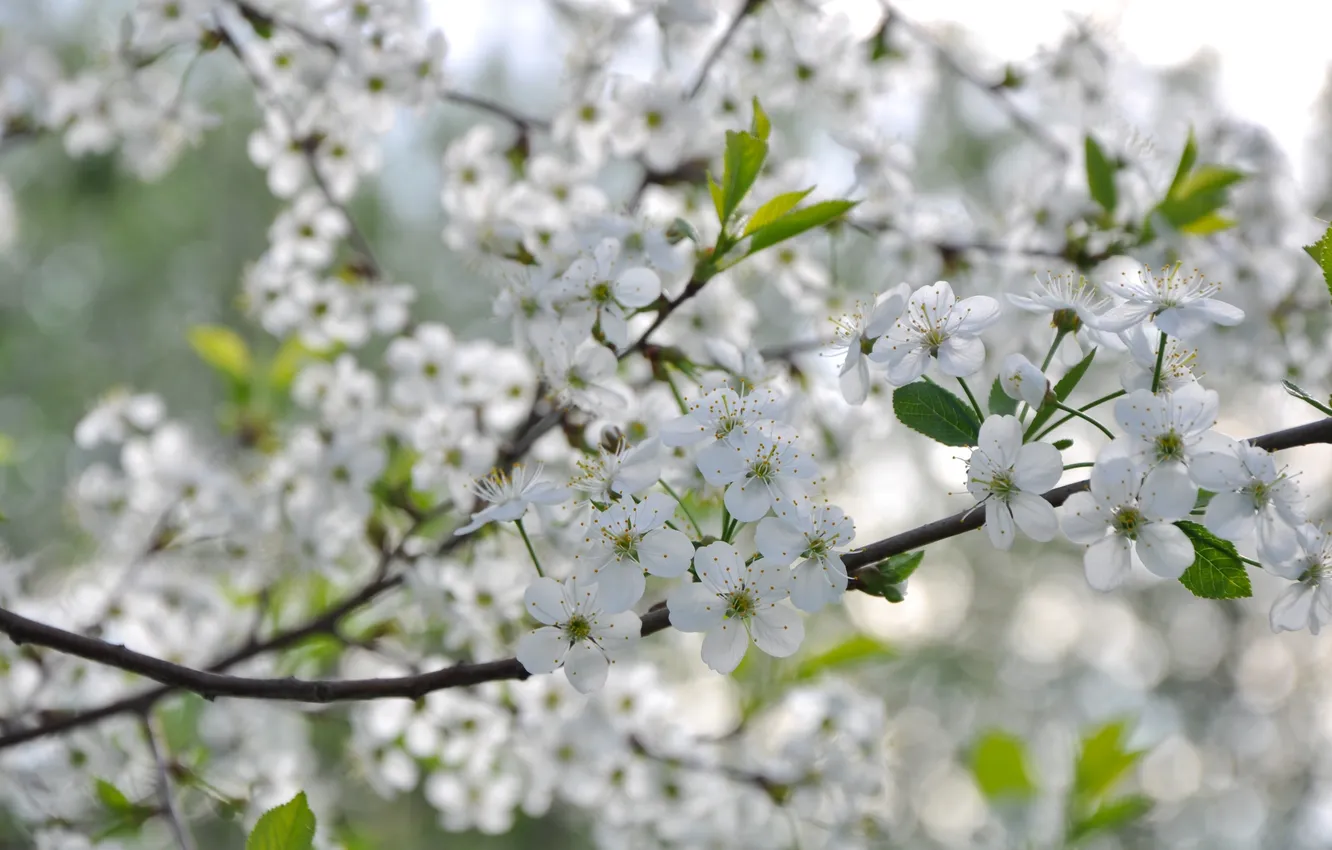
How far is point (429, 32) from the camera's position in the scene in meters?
2.13

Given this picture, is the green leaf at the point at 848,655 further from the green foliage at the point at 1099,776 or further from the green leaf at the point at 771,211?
the green leaf at the point at 771,211

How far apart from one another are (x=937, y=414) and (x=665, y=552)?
30 centimetres

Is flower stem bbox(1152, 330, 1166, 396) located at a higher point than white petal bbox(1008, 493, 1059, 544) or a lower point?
higher

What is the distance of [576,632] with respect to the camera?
102 centimetres

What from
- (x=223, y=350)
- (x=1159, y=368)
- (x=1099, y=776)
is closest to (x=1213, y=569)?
(x=1159, y=368)

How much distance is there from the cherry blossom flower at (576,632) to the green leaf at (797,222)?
471 millimetres

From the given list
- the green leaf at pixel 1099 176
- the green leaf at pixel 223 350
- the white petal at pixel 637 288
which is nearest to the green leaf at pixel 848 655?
the green leaf at pixel 1099 176

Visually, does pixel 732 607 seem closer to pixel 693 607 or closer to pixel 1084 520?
pixel 693 607

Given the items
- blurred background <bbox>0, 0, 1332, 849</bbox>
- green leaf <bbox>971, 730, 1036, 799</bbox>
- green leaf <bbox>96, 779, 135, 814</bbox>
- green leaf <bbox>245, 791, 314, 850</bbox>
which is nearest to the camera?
green leaf <bbox>245, 791, 314, 850</bbox>

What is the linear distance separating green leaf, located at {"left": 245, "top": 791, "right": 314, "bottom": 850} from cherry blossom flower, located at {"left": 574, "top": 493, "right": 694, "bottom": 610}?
1.42 feet

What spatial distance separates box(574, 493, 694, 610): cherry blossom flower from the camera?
96 centimetres

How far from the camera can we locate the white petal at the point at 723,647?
3.26 ft

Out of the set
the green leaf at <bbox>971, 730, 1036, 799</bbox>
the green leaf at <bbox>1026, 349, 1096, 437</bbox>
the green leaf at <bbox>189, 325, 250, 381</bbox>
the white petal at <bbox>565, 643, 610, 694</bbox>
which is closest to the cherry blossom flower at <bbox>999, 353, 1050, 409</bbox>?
the green leaf at <bbox>1026, 349, 1096, 437</bbox>

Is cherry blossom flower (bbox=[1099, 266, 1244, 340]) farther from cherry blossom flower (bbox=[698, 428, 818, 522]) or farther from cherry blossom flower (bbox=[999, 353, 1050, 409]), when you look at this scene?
cherry blossom flower (bbox=[698, 428, 818, 522])
